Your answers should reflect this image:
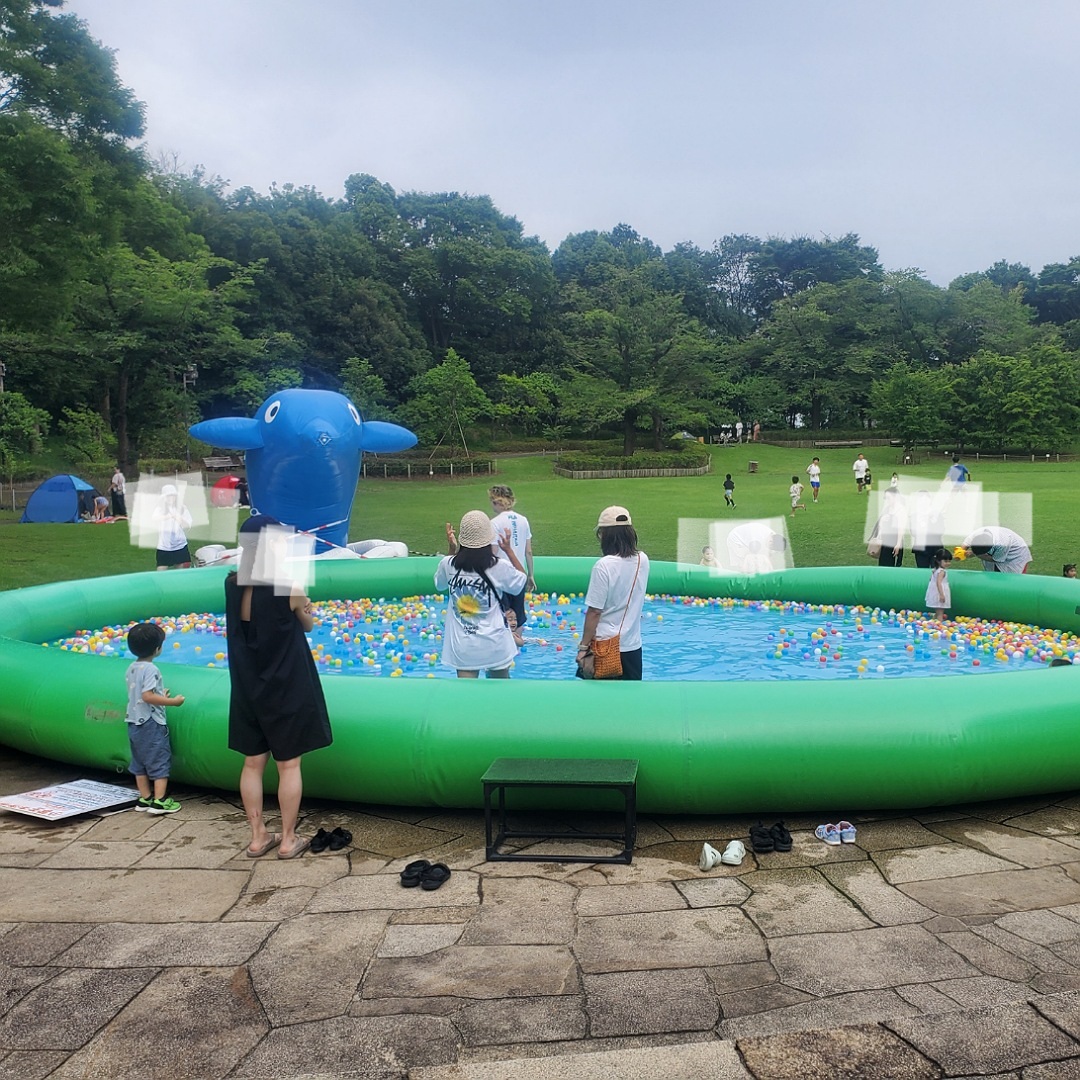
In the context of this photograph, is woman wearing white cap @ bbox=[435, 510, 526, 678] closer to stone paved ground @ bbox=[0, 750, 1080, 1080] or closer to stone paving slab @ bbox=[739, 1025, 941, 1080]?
stone paved ground @ bbox=[0, 750, 1080, 1080]

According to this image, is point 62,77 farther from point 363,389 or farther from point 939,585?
point 363,389

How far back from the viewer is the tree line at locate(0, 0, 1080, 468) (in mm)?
15867

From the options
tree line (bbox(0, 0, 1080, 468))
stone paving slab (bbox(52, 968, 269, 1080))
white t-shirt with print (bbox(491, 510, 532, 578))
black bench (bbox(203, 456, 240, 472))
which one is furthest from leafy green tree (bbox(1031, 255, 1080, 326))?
stone paving slab (bbox(52, 968, 269, 1080))

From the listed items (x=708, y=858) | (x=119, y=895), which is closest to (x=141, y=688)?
(x=119, y=895)

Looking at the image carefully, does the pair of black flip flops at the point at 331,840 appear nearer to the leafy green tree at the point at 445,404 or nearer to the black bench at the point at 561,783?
the black bench at the point at 561,783

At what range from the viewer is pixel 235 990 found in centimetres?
313

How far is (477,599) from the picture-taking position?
226 inches

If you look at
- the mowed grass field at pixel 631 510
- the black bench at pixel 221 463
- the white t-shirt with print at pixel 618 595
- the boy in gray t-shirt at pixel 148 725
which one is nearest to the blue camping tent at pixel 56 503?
the mowed grass field at pixel 631 510

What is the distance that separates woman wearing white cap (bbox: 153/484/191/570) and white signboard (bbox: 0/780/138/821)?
7.16 meters

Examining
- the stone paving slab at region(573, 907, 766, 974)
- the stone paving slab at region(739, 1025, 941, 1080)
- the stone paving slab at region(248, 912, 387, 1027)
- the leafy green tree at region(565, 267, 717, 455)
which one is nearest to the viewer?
the stone paving slab at region(739, 1025, 941, 1080)

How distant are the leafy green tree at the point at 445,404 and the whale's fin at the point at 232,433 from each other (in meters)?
29.3

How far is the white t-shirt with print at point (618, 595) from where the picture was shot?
5242 millimetres

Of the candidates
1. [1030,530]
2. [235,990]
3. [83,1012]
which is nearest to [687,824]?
[235,990]

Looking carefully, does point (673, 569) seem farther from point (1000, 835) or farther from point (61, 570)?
point (61, 570)
